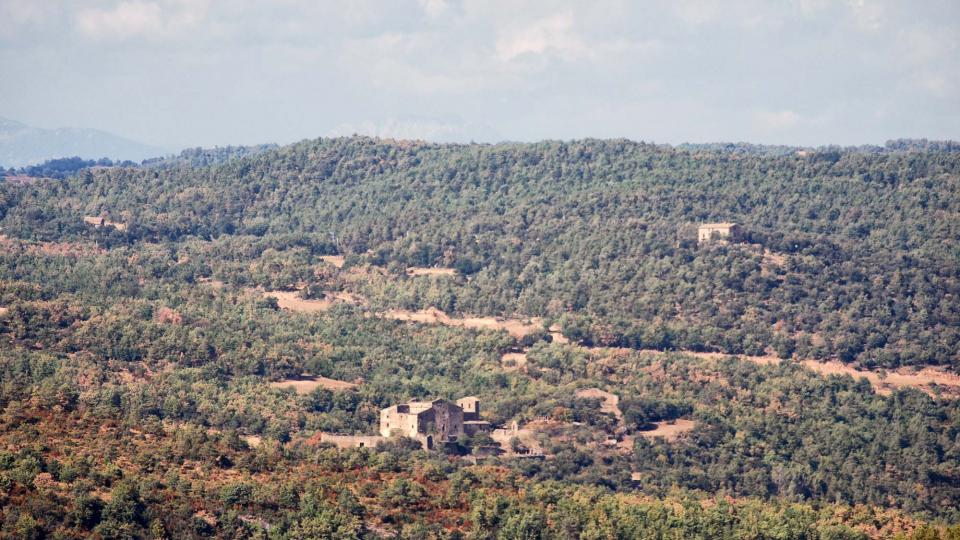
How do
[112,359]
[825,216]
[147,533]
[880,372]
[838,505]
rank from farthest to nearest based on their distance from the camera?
[825,216]
[880,372]
[112,359]
[838,505]
[147,533]

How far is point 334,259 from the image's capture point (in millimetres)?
136625

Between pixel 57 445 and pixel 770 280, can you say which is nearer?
pixel 57 445

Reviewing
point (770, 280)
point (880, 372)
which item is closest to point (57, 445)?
point (880, 372)

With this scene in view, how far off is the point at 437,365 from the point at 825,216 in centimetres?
4747

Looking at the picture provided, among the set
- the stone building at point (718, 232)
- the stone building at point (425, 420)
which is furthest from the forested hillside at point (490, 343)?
the stone building at point (425, 420)

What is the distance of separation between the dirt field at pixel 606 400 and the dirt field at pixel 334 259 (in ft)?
129

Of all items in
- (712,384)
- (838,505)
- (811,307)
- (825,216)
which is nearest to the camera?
(838,505)

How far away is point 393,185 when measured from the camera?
160250mm

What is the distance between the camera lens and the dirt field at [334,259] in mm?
134012

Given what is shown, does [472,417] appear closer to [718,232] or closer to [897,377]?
[897,377]

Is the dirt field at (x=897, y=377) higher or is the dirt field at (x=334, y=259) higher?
the dirt field at (x=334, y=259)

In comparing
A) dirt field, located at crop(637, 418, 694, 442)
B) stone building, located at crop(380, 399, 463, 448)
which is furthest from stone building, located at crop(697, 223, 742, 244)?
stone building, located at crop(380, 399, 463, 448)

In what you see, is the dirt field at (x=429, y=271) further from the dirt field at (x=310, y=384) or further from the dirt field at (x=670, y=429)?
the dirt field at (x=670, y=429)

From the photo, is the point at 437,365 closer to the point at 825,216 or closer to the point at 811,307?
the point at 811,307
